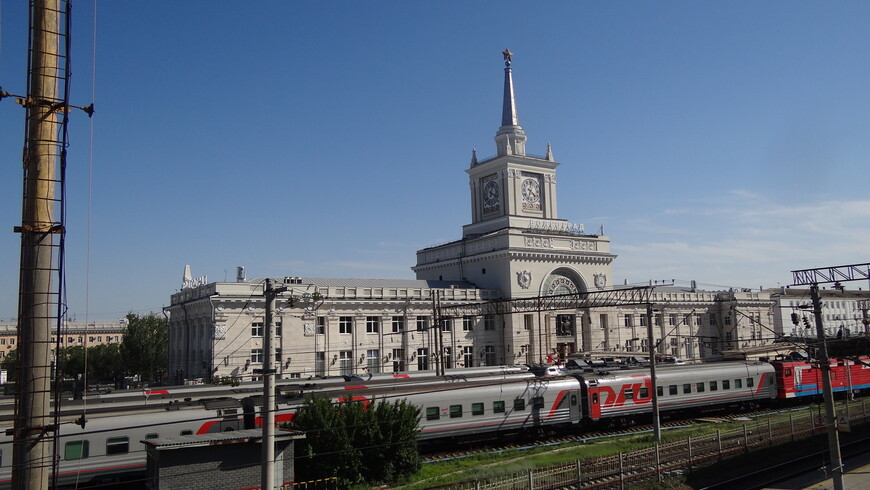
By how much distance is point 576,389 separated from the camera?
34.6m

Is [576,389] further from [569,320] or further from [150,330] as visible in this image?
[150,330]

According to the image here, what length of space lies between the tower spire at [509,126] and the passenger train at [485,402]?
40.8m

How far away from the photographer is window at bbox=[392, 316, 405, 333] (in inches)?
2486

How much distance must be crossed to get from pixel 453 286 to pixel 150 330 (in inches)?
1286

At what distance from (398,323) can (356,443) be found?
39.6 meters

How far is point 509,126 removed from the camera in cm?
7806

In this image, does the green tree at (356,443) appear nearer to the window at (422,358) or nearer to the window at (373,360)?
the window at (373,360)

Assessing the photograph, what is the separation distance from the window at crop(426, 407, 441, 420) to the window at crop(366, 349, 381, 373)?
3073 cm

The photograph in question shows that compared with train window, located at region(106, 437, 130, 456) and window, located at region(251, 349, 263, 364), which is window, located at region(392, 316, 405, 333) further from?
train window, located at region(106, 437, 130, 456)

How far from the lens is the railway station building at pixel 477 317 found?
5622cm

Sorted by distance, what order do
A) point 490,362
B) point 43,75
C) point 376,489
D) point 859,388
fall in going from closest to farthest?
point 43,75, point 376,489, point 859,388, point 490,362

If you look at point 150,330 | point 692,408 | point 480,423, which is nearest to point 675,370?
point 692,408

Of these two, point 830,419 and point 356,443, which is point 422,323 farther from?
point 830,419

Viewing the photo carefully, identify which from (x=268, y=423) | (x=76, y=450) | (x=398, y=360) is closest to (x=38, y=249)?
(x=268, y=423)
